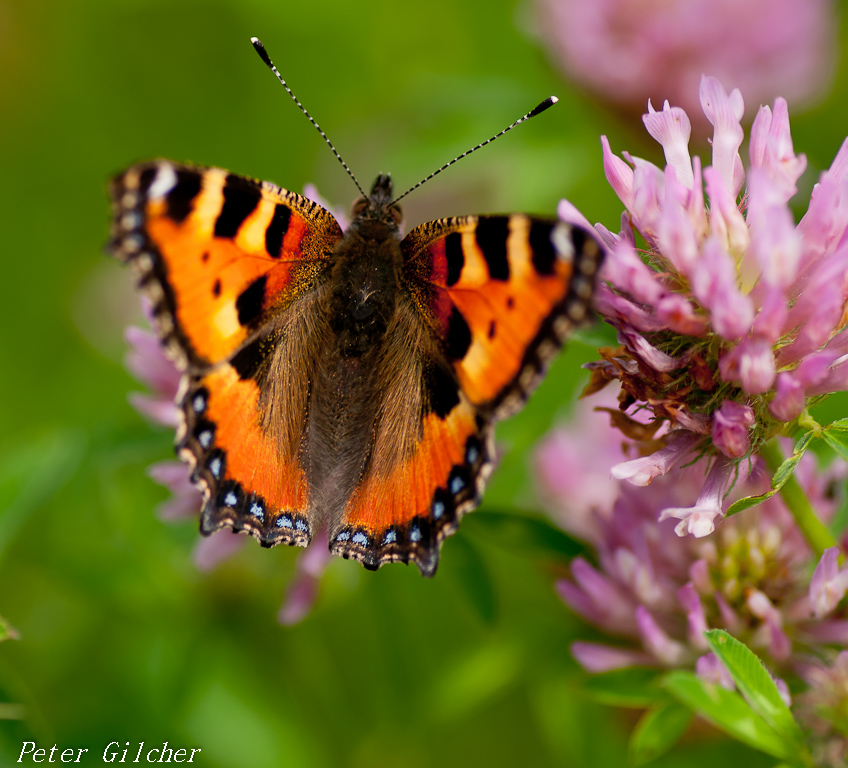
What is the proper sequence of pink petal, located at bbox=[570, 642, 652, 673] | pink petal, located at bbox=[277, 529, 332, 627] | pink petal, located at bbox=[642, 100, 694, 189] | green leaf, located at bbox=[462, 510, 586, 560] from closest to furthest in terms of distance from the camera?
pink petal, located at bbox=[642, 100, 694, 189]
pink petal, located at bbox=[570, 642, 652, 673]
green leaf, located at bbox=[462, 510, 586, 560]
pink petal, located at bbox=[277, 529, 332, 627]

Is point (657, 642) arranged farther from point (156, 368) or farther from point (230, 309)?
point (156, 368)

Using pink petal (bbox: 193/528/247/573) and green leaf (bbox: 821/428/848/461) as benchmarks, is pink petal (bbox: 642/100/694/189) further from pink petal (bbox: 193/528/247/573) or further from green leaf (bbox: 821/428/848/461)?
pink petal (bbox: 193/528/247/573)

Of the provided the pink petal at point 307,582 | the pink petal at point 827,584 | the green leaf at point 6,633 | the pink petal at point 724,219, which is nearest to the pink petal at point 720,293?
the pink petal at point 724,219

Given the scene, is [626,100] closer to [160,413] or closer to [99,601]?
[160,413]

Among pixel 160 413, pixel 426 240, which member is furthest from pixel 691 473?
pixel 160 413

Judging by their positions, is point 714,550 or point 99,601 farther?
point 99,601

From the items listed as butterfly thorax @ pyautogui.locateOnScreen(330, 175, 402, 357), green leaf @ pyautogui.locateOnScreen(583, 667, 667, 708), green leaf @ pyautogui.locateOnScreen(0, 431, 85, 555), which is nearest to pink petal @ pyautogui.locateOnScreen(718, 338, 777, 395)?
green leaf @ pyautogui.locateOnScreen(583, 667, 667, 708)

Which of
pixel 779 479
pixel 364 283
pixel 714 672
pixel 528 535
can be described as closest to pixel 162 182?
pixel 364 283

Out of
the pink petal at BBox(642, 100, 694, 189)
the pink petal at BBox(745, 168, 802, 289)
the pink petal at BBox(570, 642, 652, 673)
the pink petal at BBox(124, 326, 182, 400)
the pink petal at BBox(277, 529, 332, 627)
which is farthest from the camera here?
the pink petal at BBox(124, 326, 182, 400)
